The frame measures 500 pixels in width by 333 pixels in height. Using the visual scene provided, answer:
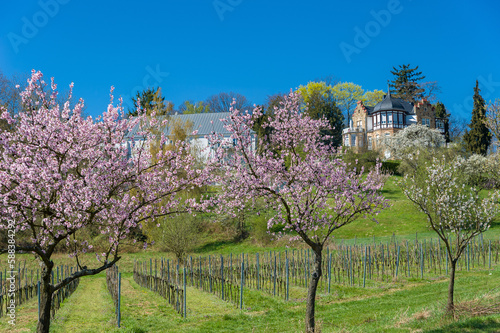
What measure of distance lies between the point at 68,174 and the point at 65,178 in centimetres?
27

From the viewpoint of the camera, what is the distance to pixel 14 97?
34.9 metres

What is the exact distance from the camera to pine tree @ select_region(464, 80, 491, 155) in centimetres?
5059

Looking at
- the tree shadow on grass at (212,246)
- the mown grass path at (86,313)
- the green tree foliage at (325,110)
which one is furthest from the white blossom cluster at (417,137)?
the mown grass path at (86,313)

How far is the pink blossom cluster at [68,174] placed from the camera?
7.88m

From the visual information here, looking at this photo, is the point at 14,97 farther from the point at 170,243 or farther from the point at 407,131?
the point at 407,131

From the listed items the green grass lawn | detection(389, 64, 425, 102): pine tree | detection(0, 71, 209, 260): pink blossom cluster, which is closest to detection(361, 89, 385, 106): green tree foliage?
detection(389, 64, 425, 102): pine tree

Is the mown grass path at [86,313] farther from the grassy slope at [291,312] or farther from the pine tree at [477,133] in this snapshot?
the pine tree at [477,133]

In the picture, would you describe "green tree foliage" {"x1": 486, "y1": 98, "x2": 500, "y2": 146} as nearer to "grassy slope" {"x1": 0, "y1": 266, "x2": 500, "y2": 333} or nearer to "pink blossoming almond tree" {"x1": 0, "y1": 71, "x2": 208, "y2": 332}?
"grassy slope" {"x1": 0, "y1": 266, "x2": 500, "y2": 333}

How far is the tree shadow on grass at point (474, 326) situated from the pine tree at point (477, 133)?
154 ft

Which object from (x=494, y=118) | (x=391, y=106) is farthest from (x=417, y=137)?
(x=494, y=118)

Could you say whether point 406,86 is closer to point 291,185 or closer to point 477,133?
point 477,133

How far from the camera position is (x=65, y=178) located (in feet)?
29.1

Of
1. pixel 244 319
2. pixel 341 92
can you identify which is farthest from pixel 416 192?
pixel 341 92

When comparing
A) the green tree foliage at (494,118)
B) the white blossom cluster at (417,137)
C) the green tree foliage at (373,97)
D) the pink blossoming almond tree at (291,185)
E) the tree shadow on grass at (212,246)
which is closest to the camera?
the pink blossoming almond tree at (291,185)
